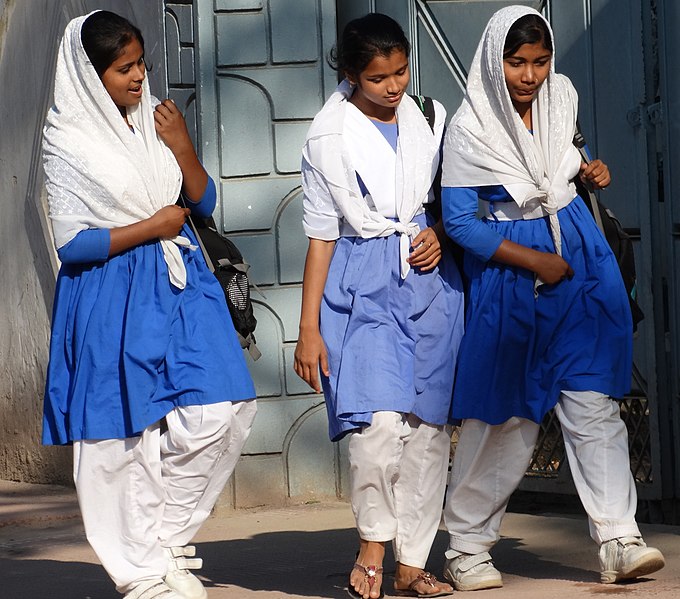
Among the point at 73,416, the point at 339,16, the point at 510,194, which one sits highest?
the point at 339,16

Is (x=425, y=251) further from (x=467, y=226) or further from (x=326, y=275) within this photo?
(x=326, y=275)

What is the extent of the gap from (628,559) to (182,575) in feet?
4.58

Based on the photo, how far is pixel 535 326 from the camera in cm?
448

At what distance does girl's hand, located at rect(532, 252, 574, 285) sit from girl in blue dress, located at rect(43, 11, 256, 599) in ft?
3.25

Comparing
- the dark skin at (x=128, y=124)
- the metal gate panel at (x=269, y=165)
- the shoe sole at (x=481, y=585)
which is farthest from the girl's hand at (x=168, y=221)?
the metal gate panel at (x=269, y=165)

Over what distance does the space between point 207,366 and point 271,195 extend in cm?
208

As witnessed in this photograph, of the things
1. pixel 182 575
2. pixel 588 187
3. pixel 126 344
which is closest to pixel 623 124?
pixel 588 187

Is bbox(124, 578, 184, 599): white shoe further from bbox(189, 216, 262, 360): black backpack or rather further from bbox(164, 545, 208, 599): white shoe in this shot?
bbox(189, 216, 262, 360): black backpack

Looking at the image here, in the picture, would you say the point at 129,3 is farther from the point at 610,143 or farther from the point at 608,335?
the point at 608,335

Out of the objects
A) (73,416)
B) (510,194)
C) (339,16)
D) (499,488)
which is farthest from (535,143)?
(339,16)

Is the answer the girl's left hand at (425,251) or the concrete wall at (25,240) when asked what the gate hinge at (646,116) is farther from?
the concrete wall at (25,240)

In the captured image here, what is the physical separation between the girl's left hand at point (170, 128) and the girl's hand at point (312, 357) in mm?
737

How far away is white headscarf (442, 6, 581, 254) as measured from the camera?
445 centimetres

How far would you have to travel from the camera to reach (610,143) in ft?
19.3
